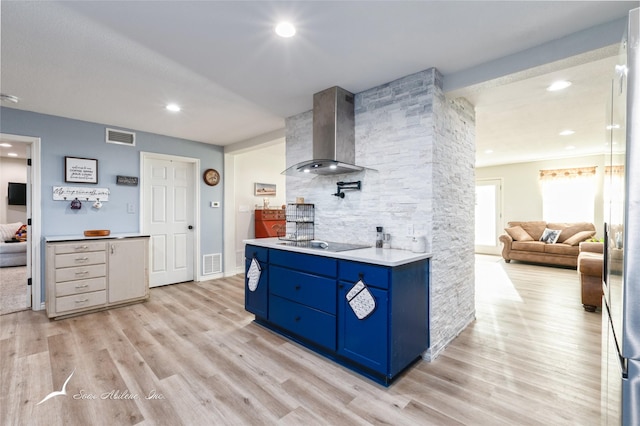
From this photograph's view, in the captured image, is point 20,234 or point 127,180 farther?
point 20,234

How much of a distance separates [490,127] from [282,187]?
13.0 feet

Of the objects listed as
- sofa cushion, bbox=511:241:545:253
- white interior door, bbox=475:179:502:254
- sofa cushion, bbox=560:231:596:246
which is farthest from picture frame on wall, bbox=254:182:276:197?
sofa cushion, bbox=560:231:596:246

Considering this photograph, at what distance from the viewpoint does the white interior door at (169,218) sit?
455cm

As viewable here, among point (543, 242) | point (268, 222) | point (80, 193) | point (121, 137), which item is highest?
point (121, 137)

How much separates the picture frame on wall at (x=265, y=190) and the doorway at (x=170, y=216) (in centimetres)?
121

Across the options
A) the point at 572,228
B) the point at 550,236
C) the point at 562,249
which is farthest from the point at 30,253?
the point at 572,228

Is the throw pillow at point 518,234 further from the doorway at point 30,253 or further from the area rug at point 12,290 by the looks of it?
the area rug at point 12,290

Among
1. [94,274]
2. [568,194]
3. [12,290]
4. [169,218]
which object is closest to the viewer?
[94,274]

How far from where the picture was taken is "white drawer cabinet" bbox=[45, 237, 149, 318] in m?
3.29

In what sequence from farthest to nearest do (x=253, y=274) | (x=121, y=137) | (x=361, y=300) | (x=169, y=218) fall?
(x=169, y=218)
(x=121, y=137)
(x=253, y=274)
(x=361, y=300)

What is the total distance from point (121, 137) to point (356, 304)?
4126 mm

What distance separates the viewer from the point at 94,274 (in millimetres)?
3535

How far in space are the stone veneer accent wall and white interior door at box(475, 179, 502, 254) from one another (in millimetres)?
5504

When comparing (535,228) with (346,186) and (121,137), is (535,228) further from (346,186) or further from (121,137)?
(121,137)
